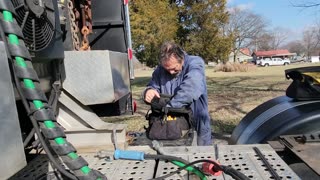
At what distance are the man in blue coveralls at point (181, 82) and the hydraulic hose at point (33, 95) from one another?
53.6 inches

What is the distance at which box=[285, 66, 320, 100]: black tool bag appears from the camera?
9.09ft

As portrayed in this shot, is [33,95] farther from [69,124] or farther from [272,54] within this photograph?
[272,54]

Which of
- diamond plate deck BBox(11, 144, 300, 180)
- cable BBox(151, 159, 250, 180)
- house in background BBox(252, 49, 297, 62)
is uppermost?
cable BBox(151, 159, 250, 180)

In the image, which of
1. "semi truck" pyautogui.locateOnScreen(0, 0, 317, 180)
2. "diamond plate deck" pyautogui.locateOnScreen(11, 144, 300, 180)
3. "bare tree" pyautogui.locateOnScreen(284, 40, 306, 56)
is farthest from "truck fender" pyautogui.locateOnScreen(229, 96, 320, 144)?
"bare tree" pyautogui.locateOnScreen(284, 40, 306, 56)

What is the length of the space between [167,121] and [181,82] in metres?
0.56

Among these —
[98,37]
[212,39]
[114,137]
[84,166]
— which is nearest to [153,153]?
[114,137]

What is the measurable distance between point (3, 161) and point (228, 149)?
144 centimetres

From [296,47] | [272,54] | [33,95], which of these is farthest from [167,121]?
[296,47]

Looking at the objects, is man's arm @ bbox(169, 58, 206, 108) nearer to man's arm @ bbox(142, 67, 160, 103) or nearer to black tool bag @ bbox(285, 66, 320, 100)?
man's arm @ bbox(142, 67, 160, 103)

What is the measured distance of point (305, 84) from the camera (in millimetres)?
2830

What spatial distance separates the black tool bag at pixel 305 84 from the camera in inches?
109

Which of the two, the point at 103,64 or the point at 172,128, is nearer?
the point at 103,64

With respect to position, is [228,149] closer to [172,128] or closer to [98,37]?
[172,128]

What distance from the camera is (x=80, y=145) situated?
256cm
